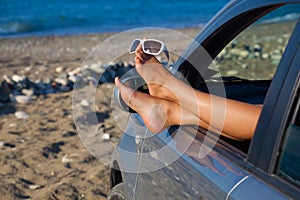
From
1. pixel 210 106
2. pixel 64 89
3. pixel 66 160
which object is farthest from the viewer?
pixel 64 89

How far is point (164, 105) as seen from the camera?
2502 millimetres

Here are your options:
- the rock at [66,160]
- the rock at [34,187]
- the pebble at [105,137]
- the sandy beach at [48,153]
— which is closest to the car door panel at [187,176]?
the sandy beach at [48,153]

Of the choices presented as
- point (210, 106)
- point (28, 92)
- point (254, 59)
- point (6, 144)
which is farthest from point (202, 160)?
point (254, 59)

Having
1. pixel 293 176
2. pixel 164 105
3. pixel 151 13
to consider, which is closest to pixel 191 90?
pixel 164 105

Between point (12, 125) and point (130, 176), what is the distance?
15.2ft

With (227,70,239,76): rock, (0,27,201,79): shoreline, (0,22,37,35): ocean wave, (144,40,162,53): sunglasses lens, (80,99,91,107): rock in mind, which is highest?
(144,40,162,53): sunglasses lens

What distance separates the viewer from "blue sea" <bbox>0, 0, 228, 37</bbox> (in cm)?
2634

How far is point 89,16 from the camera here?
3228 cm

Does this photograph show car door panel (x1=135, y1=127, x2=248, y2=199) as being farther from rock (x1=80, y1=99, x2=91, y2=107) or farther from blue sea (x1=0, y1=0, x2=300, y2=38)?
blue sea (x1=0, y1=0, x2=300, y2=38)

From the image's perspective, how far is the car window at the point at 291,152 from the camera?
1870 mm

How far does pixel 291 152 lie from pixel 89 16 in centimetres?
3108

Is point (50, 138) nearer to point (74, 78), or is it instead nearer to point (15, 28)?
point (74, 78)

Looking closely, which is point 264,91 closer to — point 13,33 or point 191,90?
point 191,90

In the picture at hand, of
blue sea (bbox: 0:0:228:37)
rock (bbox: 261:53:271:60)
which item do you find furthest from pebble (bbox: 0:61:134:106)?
blue sea (bbox: 0:0:228:37)
